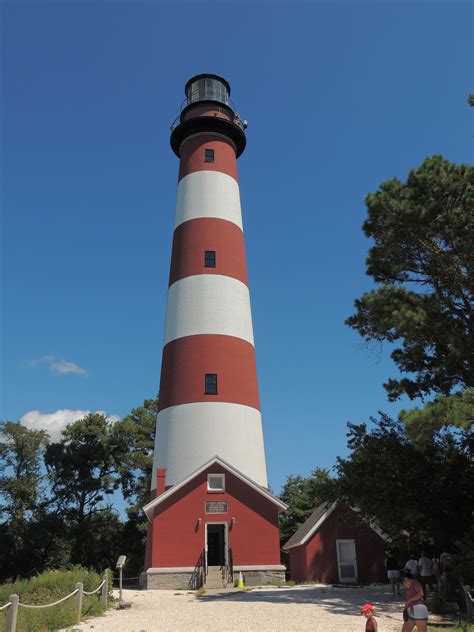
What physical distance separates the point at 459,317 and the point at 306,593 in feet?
32.5


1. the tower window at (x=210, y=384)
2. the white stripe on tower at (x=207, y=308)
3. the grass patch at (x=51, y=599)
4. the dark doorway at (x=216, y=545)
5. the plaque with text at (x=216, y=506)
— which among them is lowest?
the grass patch at (x=51, y=599)

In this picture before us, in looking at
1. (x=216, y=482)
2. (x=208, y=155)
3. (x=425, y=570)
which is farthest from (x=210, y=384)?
(x=208, y=155)

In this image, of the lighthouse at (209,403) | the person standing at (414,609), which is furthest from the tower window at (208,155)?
the person standing at (414,609)

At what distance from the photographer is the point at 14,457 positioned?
39188 millimetres

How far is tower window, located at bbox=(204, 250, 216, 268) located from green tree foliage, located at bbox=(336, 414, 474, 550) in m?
12.9

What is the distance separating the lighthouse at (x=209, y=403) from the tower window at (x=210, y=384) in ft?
0.14

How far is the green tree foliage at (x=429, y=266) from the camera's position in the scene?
1492 centimetres

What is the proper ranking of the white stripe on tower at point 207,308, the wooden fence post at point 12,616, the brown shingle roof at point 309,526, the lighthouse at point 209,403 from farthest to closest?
the white stripe on tower at point 207,308 < the brown shingle roof at point 309,526 < the lighthouse at point 209,403 < the wooden fence post at point 12,616

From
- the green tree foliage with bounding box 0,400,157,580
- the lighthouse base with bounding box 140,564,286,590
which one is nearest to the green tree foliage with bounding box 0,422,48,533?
the green tree foliage with bounding box 0,400,157,580

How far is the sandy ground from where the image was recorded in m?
11.6

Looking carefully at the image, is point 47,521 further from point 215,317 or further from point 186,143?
point 186,143

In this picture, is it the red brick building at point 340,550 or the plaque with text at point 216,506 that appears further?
the red brick building at point 340,550

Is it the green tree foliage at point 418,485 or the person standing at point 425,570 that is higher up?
the green tree foliage at point 418,485

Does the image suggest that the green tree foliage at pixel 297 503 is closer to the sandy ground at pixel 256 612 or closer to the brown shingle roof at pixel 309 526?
the brown shingle roof at pixel 309 526
